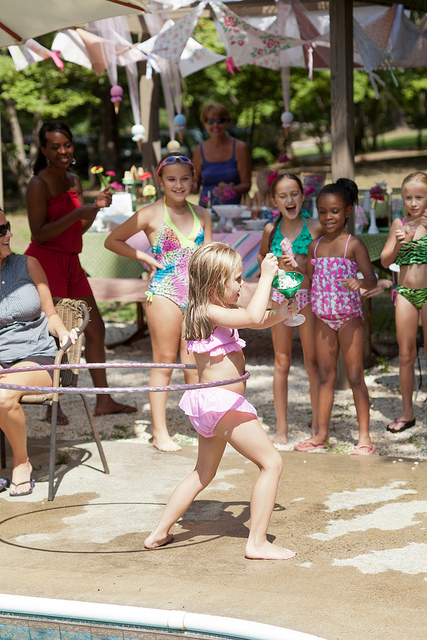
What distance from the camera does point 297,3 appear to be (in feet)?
28.7

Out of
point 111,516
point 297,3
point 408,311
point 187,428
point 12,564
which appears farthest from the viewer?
point 297,3

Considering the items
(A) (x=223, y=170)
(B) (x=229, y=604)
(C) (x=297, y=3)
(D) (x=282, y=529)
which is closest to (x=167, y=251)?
(D) (x=282, y=529)

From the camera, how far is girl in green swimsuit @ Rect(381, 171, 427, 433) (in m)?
5.21

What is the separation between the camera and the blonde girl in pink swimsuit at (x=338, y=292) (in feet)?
16.1

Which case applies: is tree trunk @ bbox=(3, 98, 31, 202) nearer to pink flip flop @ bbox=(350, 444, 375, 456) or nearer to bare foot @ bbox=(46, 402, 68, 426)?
bare foot @ bbox=(46, 402, 68, 426)

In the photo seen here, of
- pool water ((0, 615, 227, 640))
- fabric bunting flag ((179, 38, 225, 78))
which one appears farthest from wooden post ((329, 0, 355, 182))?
pool water ((0, 615, 227, 640))

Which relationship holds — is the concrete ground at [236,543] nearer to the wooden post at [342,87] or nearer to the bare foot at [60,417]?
the bare foot at [60,417]

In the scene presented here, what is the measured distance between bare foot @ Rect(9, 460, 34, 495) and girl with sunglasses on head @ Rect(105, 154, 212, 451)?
1079 mm

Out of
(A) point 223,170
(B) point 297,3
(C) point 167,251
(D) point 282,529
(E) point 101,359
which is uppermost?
(B) point 297,3

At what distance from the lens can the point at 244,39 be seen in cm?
862

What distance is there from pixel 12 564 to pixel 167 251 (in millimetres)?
2234

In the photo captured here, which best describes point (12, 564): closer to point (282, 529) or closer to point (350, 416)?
point (282, 529)

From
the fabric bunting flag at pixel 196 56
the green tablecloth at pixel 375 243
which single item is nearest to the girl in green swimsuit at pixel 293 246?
the green tablecloth at pixel 375 243

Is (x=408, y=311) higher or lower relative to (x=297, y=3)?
lower
